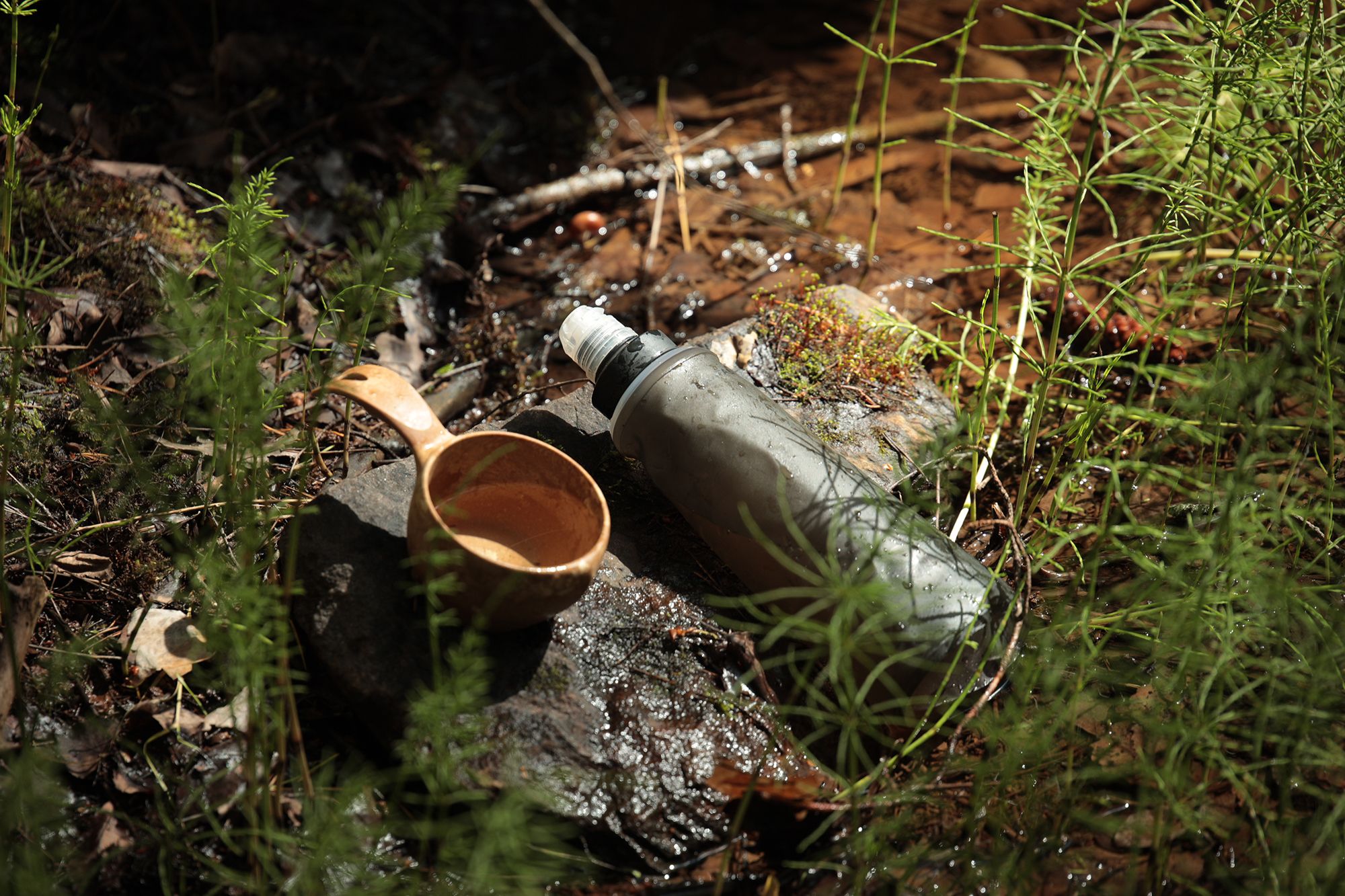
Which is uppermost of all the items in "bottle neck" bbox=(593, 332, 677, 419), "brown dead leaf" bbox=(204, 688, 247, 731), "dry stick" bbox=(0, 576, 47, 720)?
"bottle neck" bbox=(593, 332, 677, 419)

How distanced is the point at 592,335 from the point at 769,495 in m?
0.61

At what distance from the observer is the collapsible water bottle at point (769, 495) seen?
223 cm

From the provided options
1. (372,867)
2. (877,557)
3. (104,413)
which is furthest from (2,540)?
(877,557)

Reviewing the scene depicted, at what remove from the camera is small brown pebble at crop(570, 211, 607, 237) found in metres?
4.05

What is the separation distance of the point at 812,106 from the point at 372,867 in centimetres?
381

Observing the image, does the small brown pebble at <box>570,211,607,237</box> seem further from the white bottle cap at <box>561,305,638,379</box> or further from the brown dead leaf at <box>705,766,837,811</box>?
the brown dead leaf at <box>705,766,837,811</box>

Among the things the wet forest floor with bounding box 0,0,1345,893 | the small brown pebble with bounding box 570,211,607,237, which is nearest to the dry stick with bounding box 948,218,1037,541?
the wet forest floor with bounding box 0,0,1345,893

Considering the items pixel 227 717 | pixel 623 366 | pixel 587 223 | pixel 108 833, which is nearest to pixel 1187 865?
pixel 623 366

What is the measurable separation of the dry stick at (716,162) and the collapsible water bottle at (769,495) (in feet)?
5.59

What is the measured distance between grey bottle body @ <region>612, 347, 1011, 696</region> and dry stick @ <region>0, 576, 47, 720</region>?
136cm

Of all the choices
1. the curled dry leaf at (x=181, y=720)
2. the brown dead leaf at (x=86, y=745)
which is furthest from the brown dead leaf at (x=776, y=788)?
the brown dead leaf at (x=86, y=745)

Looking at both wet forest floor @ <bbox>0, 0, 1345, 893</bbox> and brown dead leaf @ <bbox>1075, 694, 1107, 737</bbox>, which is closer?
wet forest floor @ <bbox>0, 0, 1345, 893</bbox>

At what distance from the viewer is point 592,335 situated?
2.47 meters

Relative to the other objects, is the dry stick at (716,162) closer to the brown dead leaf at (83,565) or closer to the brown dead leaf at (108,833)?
the brown dead leaf at (83,565)
